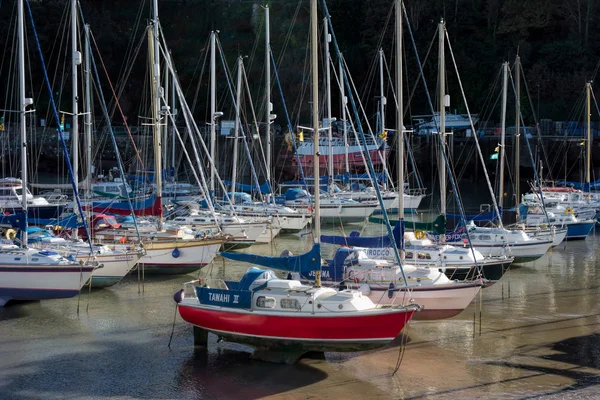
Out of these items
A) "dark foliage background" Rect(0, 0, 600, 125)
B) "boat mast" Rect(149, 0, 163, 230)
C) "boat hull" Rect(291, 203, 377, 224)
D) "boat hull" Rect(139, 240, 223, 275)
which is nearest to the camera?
"boat hull" Rect(139, 240, 223, 275)

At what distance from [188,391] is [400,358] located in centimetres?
515

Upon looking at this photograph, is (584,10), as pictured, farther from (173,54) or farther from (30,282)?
(30,282)

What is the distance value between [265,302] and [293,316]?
2.81 ft

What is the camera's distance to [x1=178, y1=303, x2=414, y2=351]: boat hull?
772 inches

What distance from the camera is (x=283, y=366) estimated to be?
66.5 feet

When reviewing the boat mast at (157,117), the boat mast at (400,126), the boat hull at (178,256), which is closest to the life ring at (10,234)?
the boat hull at (178,256)

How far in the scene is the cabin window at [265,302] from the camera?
20206 millimetres

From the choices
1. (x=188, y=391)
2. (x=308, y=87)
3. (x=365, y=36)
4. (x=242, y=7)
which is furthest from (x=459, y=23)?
(x=188, y=391)

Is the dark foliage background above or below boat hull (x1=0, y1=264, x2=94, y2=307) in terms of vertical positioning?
above

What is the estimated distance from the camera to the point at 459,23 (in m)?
74.2

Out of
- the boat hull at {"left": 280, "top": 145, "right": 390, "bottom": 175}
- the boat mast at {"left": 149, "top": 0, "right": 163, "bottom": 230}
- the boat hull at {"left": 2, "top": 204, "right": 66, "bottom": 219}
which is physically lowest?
the boat hull at {"left": 2, "top": 204, "right": 66, "bottom": 219}

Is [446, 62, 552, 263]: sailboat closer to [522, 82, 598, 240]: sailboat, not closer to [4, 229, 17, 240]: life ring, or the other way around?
[522, 82, 598, 240]: sailboat

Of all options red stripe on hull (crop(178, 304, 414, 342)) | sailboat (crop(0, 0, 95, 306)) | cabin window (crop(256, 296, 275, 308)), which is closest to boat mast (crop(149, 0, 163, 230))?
sailboat (crop(0, 0, 95, 306))

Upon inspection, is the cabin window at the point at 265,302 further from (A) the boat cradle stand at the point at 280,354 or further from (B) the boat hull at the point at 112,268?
(B) the boat hull at the point at 112,268
